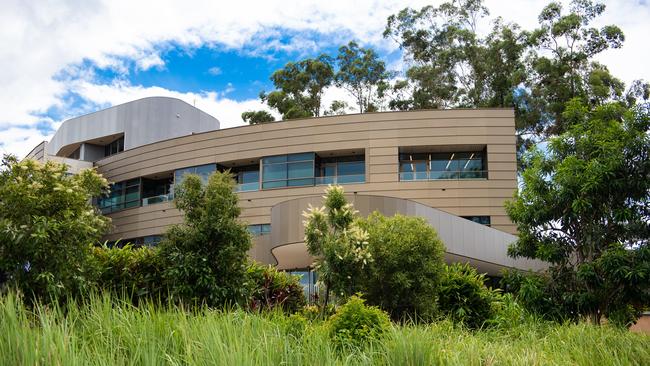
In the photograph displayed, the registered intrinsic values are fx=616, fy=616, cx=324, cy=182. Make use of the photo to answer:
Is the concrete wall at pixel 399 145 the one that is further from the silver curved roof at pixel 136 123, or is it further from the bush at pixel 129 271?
the bush at pixel 129 271

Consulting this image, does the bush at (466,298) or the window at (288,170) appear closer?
the bush at (466,298)

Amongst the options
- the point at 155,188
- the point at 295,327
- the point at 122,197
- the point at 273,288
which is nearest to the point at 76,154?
the point at 122,197

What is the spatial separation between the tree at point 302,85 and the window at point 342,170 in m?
15.5

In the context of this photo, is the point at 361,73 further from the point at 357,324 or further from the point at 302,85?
Result: the point at 357,324

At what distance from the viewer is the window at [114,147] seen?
47.3 meters

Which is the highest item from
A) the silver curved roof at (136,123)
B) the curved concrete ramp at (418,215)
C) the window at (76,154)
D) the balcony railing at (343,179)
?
the silver curved roof at (136,123)

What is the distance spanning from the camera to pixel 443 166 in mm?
33750

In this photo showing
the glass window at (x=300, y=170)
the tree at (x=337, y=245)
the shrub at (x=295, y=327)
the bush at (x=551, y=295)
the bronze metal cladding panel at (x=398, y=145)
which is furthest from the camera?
the glass window at (x=300, y=170)

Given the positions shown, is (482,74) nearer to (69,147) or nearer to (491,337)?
(69,147)

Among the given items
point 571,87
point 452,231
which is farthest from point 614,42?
point 452,231

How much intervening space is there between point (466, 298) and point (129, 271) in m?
8.47

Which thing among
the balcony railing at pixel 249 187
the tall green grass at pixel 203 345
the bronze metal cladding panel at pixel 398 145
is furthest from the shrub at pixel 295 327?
the balcony railing at pixel 249 187

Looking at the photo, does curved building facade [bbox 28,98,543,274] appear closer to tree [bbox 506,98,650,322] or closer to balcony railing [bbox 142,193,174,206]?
balcony railing [bbox 142,193,174,206]

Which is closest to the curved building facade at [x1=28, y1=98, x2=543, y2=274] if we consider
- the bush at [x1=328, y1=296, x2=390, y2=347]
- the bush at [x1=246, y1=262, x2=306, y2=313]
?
the bush at [x1=246, y1=262, x2=306, y2=313]
